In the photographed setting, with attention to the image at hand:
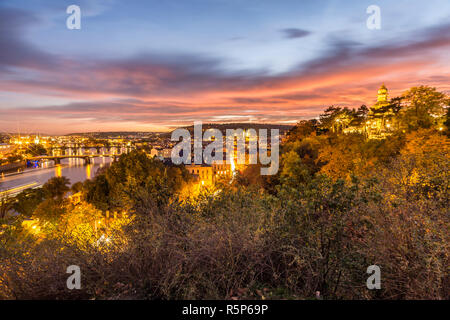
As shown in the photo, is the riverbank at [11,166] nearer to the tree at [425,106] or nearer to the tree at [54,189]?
the tree at [54,189]


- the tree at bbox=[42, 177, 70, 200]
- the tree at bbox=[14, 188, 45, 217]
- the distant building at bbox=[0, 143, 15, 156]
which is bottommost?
the tree at bbox=[14, 188, 45, 217]

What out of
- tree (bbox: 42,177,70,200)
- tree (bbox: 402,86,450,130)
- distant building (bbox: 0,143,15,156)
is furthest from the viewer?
distant building (bbox: 0,143,15,156)

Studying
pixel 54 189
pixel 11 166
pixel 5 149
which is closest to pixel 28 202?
pixel 54 189

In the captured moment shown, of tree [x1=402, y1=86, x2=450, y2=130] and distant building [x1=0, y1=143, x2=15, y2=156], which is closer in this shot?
tree [x1=402, y1=86, x2=450, y2=130]

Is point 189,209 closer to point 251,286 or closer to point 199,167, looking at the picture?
point 251,286

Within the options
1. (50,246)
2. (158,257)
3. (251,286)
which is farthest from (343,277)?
(50,246)

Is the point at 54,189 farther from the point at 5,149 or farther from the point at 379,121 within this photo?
the point at 5,149

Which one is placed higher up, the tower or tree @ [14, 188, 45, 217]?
the tower

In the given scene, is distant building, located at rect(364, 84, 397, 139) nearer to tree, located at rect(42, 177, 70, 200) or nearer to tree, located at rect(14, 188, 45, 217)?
tree, located at rect(42, 177, 70, 200)

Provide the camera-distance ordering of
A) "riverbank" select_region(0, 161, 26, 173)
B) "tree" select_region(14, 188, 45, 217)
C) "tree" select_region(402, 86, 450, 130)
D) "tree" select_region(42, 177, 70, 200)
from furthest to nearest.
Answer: "riverbank" select_region(0, 161, 26, 173)
"tree" select_region(42, 177, 70, 200)
"tree" select_region(14, 188, 45, 217)
"tree" select_region(402, 86, 450, 130)

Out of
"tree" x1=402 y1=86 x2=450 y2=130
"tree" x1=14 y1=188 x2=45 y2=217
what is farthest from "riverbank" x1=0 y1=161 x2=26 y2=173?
"tree" x1=402 y1=86 x2=450 y2=130

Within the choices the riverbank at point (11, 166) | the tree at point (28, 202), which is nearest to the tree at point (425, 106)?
the tree at point (28, 202)
